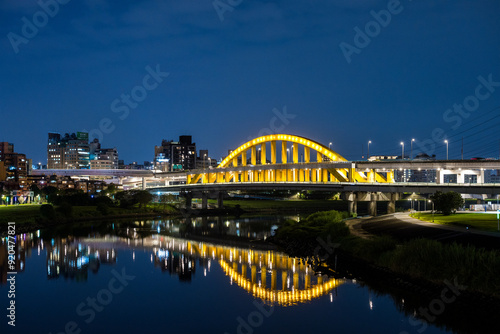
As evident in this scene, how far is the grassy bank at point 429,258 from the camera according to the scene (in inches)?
894

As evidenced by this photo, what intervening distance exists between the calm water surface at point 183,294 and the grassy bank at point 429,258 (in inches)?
89.3

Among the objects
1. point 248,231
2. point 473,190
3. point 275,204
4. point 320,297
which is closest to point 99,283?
point 320,297

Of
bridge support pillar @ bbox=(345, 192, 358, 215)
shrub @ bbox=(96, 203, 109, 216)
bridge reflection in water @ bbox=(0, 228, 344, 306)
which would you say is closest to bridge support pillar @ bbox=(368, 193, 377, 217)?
bridge support pillar @ bbox=(345, 192, 358, 215)

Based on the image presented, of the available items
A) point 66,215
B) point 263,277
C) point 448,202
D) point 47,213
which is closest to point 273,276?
point 263,277

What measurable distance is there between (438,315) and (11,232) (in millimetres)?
45614

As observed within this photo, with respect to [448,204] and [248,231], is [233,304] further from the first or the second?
[248,231]

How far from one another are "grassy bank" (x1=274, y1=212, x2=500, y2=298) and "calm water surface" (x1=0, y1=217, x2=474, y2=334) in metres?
2.27

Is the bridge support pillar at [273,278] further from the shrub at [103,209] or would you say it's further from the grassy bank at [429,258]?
the shrub at [103,209]

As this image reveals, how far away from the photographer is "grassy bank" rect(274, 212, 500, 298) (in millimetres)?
22719

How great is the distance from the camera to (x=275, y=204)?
111 metres

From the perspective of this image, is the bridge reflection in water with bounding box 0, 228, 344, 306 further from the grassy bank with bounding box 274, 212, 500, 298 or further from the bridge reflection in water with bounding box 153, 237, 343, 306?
the grassy bank with bounding box 274, 212, 500, 298

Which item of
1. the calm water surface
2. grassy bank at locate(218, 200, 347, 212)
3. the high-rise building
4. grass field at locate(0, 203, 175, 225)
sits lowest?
the calm water surface

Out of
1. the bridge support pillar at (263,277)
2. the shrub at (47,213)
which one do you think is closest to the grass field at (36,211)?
the shrub at (47,213)

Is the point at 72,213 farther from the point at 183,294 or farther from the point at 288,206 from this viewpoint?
the point at 183,294
